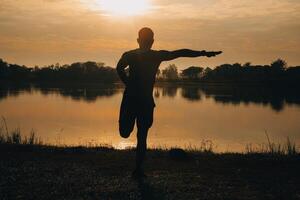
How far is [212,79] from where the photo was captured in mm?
143000

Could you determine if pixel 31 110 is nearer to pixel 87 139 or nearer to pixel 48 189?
pixel 87 139

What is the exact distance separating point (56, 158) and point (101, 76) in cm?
13659

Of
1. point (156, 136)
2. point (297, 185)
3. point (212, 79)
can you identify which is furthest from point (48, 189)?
Result: point (212, 79)

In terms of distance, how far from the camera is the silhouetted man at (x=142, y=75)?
823cm

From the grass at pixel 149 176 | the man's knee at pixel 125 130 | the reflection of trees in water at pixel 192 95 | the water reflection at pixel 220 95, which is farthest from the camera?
the reflection of trees in water at pixel 192 95

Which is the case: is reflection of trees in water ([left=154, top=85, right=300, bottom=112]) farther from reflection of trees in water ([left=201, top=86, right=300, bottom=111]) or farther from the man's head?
the man's head

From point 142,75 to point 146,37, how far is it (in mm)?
649

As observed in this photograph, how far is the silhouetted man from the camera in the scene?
8.23 m

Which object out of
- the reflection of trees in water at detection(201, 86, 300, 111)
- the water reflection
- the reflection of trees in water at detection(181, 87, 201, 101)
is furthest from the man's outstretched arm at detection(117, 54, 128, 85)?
the reflection of trees in water at detection(181, 87, 201, 101)

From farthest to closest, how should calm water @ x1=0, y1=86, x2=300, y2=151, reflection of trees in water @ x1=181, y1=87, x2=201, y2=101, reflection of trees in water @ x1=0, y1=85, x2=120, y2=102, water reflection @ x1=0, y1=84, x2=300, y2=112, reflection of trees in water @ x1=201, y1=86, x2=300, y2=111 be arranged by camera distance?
reflection of trees in water @ x1=181, y1=87, x2=201, y2=101 → reflection of trees in water @ x1=0, y1=85, x2=120, y2=102 → water reflection @ x1=0, y1=84, x2=300, y2=112 → reflection of trees in water @ x1=201, y1=86, x2=300, y2=111 → calm water @ x1=0, y1=86, x2=300, y2=151

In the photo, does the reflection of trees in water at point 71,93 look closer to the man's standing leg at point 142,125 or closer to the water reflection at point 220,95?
the water reflection at point 220,95

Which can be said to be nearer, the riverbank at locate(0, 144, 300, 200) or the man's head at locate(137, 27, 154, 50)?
the riverbank at locate(0, 144, 300, 200)

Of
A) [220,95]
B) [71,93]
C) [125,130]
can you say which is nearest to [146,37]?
[125,130]

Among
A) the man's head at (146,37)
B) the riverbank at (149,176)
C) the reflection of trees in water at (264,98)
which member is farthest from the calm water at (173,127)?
the man's head at (146,37)
